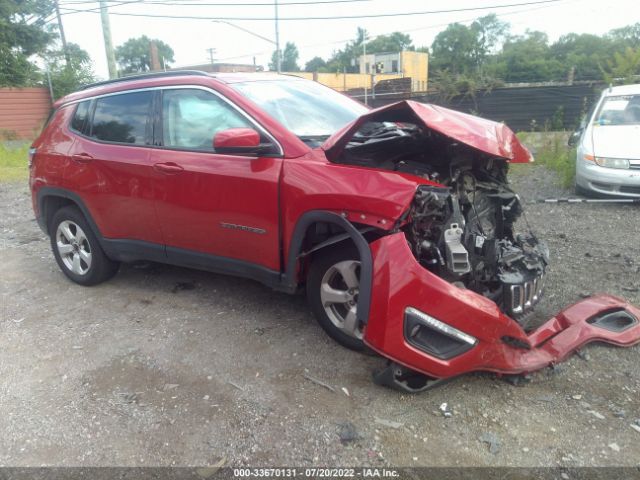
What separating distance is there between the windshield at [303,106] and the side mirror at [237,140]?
38cm

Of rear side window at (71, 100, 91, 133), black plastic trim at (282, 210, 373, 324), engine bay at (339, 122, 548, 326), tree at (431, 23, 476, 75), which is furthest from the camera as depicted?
tree at (431, 23, 476, 75)

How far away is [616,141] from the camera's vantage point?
7211 millimetres

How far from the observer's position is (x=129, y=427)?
2.71 m

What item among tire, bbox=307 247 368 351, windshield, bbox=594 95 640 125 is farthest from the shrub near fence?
tire, bbox=307 247 368 351

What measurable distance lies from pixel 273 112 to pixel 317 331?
161cm

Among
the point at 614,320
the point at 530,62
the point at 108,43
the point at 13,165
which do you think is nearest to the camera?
the point at 614,320

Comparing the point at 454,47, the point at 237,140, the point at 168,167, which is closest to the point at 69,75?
the point at 168,167

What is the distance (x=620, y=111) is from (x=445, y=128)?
261 inches

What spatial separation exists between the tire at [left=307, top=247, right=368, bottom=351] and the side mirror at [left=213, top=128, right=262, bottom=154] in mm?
846

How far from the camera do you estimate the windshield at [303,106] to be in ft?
11.8

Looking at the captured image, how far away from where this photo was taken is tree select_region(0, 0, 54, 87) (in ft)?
79.6

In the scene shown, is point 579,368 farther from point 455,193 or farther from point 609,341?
point 455,193

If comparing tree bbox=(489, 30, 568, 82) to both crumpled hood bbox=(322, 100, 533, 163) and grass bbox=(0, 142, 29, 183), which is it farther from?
crumpled hood bbox=(322, 100, 533, 163)

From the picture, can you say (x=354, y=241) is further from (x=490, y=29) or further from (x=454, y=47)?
(x=490, y=29)
